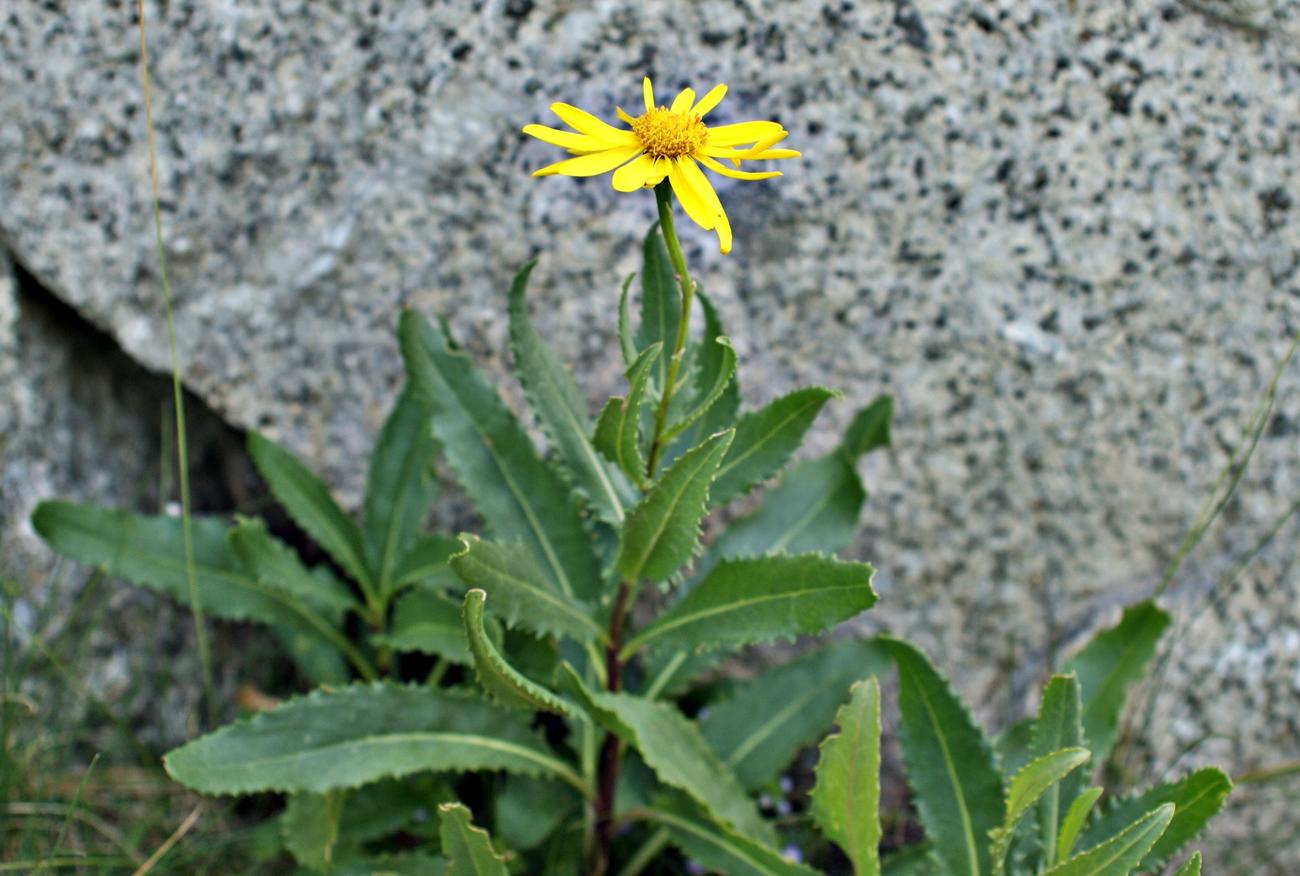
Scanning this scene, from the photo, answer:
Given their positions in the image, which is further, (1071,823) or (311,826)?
(311,826)

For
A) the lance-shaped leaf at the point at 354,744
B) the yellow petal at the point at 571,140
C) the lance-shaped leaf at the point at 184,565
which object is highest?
the yellow petal at the point at 571,140

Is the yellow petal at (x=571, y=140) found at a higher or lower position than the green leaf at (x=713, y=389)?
higher

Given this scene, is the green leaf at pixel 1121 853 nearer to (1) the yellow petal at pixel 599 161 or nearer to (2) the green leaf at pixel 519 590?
(2) the green leaf at pixel 519 590

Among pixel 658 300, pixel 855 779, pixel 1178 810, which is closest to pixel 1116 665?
pixel 1178 810

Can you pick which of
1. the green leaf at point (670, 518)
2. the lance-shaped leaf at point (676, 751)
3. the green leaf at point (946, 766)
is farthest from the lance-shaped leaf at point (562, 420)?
the green leaf at point (946, 766)

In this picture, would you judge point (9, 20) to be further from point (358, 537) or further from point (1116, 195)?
point (1116, 195)

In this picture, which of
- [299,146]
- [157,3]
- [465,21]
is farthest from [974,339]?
[157,3]

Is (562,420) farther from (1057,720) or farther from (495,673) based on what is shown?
(1057,720)
